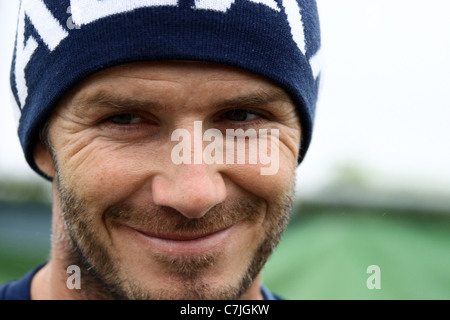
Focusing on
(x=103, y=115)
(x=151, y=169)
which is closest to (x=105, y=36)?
(x=103, y=115)

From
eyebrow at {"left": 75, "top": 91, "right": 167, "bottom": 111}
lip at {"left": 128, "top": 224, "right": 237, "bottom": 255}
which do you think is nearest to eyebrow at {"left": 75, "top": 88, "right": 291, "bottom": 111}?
eyebrow at {"left": 75, "top": 91, "right": 167, "bottom": 111}

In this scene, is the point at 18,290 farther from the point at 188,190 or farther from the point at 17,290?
the point at 188,190

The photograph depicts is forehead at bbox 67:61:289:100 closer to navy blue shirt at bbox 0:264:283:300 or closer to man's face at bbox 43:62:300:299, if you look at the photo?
man's face at bbox 43:62:300:299

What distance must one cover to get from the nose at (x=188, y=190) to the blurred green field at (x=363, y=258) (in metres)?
2.18

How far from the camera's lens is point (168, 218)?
1862 mm

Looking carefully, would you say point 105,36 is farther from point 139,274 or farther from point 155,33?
point 139,274

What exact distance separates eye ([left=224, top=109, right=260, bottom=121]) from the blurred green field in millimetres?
2080

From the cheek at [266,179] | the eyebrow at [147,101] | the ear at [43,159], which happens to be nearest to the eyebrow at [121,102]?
the eyebrow at [147,101]

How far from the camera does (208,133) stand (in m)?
1.87

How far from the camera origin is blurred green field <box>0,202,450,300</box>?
489 centimetres

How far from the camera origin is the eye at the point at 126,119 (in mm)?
1891

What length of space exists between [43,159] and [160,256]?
2.33 feet

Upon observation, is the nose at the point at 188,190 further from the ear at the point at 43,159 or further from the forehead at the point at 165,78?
the ear at the point at 43,159

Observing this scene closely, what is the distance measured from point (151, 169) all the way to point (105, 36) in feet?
1.59
